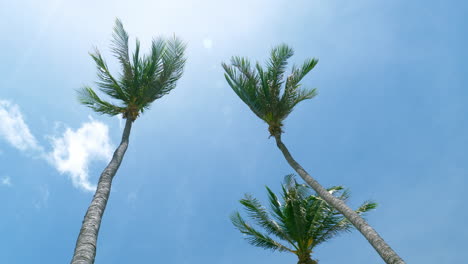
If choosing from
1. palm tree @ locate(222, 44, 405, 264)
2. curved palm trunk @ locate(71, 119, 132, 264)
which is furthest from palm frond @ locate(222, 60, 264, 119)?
curved palm trunk @ locate(71, 119, 132, 264)

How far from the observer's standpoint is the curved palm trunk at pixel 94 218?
531 centimetres

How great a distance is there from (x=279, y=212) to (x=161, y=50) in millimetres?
7804

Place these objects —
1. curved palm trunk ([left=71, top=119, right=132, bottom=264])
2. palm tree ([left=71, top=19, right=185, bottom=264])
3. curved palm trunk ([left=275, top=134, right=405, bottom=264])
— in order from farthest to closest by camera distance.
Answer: palm tree ([left=71, top=19, right=185, bottom=264])
curved palm trunk ([left=275, top=134, right=405, bottom=264])
curved palm trunk ([left=71, top=119, right=132, bottom=264])

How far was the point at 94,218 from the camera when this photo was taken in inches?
255

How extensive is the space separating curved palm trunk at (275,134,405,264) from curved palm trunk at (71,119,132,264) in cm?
560

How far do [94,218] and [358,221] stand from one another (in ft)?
20.6

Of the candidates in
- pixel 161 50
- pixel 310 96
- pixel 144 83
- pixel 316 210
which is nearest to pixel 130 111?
pixel 144 83

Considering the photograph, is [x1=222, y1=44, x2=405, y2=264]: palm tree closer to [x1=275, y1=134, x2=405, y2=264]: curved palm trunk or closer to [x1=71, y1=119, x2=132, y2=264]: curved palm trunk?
[x1=275, y1=134, x2=405, y2=264]: curved palm trunk

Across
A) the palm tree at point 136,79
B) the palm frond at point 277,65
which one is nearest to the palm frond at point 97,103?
the palm tree at point 136,79

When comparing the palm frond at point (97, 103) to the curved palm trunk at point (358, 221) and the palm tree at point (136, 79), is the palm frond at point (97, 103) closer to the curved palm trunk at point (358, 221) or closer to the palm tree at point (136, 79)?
the palm tree at point (136, 79)

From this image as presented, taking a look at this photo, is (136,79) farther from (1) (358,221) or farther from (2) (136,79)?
(1) (358,221)

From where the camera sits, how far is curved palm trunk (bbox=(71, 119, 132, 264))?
531 cm

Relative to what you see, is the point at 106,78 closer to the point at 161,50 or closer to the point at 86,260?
the point at 161,50

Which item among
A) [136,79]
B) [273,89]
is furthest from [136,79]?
[273,89]
